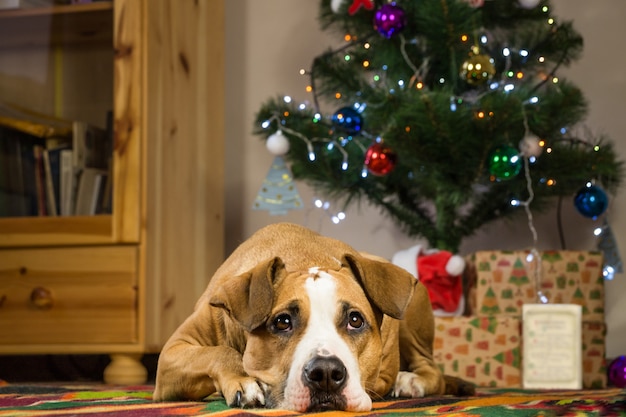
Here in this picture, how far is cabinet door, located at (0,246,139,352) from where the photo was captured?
2756 mm

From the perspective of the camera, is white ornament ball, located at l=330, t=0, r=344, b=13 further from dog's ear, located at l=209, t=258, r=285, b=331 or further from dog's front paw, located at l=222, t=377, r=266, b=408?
dog's front paw, located at l=222, t=377, r=266, b=408

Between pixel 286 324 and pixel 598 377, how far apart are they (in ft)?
4.76

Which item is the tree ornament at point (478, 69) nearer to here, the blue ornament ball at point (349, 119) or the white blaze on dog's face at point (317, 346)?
the blue ornament ball at point (349, 119)

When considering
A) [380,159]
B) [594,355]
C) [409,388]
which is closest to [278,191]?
[380,159]

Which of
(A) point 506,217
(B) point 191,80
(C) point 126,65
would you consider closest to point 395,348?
(A) point 506,217

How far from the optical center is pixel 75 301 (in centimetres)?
280

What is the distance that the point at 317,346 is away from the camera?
145cm

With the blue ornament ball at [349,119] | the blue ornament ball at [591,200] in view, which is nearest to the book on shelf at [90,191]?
the blue ornament ball at [349,119]

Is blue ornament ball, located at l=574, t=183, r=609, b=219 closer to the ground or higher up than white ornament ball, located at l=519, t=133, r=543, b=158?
closer to the ground

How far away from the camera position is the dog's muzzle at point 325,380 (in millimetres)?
1427

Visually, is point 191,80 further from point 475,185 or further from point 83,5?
point 475,185

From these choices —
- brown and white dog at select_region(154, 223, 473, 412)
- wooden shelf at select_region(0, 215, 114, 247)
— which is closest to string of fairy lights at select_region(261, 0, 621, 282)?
wooden shelf at select_region(0, 215, 114, 247)

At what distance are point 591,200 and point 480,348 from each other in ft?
1.73

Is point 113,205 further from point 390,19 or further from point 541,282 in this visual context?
point 541,282
